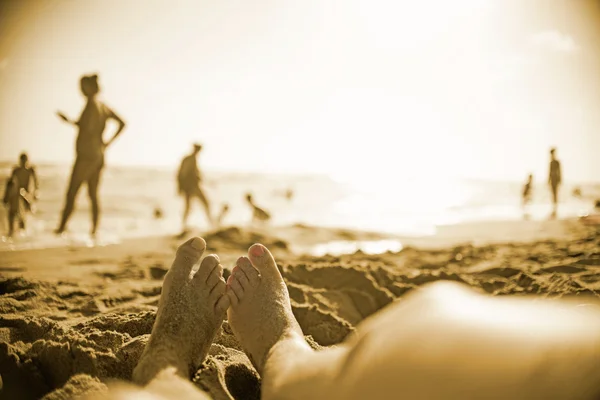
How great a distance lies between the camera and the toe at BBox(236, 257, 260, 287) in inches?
73.0

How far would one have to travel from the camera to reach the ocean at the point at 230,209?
8289mm

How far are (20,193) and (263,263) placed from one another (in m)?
6.69

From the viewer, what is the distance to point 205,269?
1843 mm

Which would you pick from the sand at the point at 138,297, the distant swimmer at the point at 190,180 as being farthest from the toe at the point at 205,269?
the distant swimmer at the point at 190,180

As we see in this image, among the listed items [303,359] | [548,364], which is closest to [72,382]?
[303,359]

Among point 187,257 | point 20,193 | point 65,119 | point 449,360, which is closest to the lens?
point 449,360

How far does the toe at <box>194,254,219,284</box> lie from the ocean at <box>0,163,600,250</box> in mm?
4133

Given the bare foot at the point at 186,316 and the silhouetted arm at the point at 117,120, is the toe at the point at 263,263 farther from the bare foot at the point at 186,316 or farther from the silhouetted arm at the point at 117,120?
the silhouetted arm at the point at 117,120

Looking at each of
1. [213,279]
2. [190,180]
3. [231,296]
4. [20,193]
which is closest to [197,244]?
[213,279]

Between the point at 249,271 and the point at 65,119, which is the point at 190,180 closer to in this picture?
the point at 65,119

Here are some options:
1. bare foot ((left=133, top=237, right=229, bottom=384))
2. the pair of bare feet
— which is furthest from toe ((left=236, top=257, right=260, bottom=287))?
bare foot ((left=133, top=237, right=229, bottom=384))

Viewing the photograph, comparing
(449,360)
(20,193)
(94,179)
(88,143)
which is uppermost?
(88,143)

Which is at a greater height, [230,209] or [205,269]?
[205,269]

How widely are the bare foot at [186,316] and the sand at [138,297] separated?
86mm
